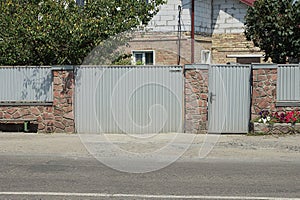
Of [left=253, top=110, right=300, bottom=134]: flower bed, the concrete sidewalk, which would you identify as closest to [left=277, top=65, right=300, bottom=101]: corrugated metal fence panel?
[left=253, top=110, right=300, bottom=134]: flower bed

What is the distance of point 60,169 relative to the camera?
10117 millimetres

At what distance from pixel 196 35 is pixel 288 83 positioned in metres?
7.85

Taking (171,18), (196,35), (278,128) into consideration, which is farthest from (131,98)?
(196,35)

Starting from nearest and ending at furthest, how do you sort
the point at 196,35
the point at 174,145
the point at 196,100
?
1. the point at 174,145
2. the point at 196,100
3. the point at 196,35

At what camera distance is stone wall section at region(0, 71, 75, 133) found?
1595cm

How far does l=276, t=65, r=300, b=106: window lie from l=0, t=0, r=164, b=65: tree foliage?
449 centimetres

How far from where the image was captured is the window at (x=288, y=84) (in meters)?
15.6

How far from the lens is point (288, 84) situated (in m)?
15.6

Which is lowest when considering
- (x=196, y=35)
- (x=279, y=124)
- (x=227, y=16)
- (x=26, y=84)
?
(x=279, y=124)

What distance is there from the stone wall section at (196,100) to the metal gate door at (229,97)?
187mm

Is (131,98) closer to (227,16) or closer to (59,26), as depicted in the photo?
(59,26)

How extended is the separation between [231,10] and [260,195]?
1714 centimetres

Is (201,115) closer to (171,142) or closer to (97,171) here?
(171,142)

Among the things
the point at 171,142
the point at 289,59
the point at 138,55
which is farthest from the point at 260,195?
the point at 138,55
